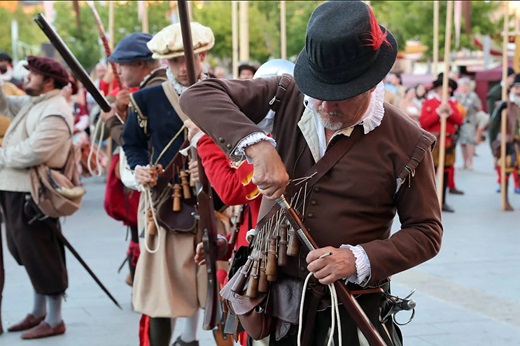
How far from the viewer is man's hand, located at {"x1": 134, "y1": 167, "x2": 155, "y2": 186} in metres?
5.04

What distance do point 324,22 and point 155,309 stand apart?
2.65 m

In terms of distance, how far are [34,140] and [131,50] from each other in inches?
34.6

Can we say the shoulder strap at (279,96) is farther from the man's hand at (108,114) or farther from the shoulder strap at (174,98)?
the man's hand at (108,114)

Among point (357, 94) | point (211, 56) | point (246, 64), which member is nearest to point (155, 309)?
point (357, 94)

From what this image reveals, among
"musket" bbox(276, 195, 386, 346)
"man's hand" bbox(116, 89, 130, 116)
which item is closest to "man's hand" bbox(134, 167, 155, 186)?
"man's hand" bbox(116, 89, 130, 116)

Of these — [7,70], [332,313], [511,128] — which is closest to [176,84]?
→ [332,313]

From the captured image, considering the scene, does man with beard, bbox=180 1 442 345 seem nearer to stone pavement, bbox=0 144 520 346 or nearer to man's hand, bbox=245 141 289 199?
man's hand, bbox=245 141 289 199

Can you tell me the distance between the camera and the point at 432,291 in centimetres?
741

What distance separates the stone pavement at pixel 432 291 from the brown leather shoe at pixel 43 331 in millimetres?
56

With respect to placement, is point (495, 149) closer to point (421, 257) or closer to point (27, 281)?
point (27, 281)

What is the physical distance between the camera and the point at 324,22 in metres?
2.83

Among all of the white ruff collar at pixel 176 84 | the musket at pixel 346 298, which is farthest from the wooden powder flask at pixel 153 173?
the musket at pixel 346 298

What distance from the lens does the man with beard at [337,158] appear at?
2.84m

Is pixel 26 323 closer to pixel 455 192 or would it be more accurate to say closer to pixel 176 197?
pixel 176 197
